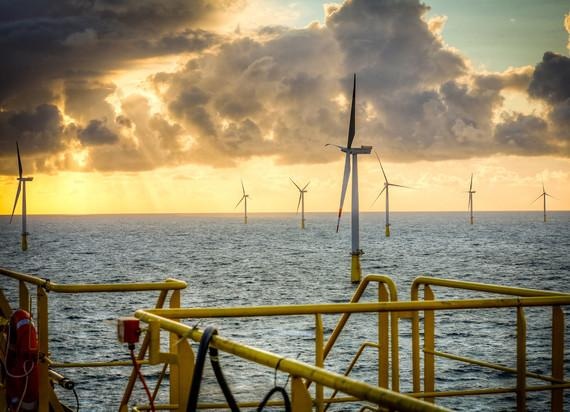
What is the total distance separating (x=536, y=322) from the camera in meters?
40.0

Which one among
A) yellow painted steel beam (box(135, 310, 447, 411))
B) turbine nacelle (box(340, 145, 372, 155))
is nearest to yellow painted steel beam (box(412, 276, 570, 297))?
yellow painted steel beam (box(135, 310, 447, 411))

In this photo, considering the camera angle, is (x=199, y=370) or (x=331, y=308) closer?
(x=199, y=370)

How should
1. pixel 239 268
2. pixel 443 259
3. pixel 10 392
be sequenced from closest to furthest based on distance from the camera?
pixel 10 392 < pixel 239 268 < pixel 443 259

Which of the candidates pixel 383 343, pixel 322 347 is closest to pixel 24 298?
pixel 383 343

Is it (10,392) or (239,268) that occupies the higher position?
(10,392)

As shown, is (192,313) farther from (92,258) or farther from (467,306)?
(92,258)

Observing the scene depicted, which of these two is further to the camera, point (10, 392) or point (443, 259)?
point (443, 259)

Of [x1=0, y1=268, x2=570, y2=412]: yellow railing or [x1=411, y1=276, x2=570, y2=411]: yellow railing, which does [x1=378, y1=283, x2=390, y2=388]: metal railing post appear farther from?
[x1=411, y1=276, x2=570, y2=411]: yellow railing

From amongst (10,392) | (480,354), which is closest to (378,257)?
(480,354)

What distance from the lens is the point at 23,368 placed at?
26.3ft

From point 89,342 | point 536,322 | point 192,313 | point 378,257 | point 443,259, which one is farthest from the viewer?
point 378,257

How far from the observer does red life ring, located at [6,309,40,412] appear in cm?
802

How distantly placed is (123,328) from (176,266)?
8820 cm

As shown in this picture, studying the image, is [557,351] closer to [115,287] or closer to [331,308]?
[331,308]
